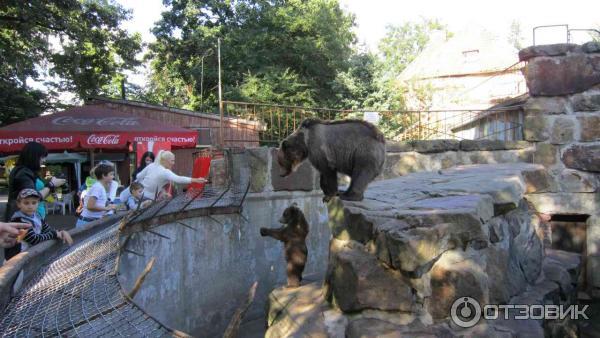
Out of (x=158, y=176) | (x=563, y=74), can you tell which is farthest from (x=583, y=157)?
(x=158, y=176)

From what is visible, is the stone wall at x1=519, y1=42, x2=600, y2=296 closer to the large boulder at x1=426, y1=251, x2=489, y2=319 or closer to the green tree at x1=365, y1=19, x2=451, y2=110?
the large boulder at x1=426, y1=251, x2=489, y2=319

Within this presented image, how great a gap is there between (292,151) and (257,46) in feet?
62.6

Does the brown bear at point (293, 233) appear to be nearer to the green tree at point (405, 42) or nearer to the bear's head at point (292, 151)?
the bear's head at point (292, 151)

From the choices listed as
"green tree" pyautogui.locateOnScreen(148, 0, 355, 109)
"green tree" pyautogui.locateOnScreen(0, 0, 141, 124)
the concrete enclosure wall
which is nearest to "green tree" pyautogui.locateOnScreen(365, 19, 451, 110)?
"green tree" pyautogui.locateOnScreen(148, 0, 355, 109)

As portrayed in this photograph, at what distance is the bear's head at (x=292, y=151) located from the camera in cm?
347

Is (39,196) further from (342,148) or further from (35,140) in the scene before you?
(35,140)

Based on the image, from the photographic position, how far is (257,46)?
21.6 meters

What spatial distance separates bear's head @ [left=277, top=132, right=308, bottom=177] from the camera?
3469 mm

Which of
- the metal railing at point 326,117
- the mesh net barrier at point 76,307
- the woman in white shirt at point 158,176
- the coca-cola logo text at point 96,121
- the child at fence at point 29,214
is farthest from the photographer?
the coca-cola logo text at point 96,121

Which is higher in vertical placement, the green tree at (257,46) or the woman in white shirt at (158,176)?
the green tree at (257,46)

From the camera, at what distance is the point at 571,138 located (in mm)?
4793

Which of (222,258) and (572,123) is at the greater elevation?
(572,123)

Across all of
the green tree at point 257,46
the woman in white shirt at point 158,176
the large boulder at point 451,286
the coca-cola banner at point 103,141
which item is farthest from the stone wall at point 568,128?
the green tree at point 257,46
